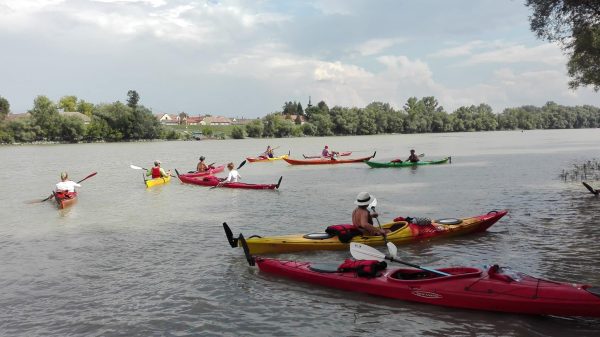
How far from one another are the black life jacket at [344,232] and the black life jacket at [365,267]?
6.65 ft

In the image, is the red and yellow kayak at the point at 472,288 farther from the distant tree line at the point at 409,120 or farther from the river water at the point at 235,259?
the distant tree line at the point at 409,120

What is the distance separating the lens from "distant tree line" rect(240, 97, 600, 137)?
4272 inches

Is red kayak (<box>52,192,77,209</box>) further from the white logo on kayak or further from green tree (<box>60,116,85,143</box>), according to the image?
green tree (<box>60,116,85,143</box>)

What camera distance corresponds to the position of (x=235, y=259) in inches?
417

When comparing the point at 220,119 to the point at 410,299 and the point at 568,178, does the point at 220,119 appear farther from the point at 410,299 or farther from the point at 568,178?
the point at 410,299

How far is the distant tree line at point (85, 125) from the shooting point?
78.8 meters

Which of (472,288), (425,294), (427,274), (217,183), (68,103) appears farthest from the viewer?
(68,103)

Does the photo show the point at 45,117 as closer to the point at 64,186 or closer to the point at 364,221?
the point at 64,186

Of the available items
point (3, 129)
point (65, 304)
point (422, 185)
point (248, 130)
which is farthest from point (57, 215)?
point (248, 130)

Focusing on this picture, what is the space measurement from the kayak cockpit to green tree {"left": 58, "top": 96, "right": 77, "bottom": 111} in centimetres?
13003

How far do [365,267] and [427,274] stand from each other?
100cm

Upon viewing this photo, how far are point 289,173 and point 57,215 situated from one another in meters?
15.6

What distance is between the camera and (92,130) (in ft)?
278

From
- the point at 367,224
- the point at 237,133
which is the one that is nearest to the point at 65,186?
the point at 367,224
